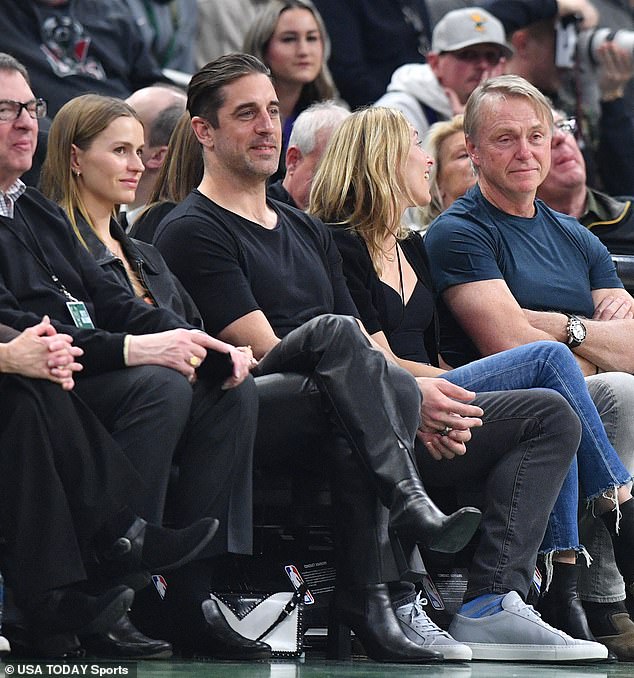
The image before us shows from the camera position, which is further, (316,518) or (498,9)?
(498,9)

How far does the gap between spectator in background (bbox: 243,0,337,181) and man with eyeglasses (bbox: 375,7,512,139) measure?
0.34 m

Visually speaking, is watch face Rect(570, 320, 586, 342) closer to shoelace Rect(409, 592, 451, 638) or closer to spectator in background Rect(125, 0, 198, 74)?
shoelace Rect(409, 592, 451, 638)

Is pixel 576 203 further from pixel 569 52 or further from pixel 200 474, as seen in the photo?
pixel 200 474

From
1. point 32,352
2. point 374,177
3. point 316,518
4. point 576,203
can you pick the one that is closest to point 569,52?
point 576,203

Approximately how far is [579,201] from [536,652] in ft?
7.79

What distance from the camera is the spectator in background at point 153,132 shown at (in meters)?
5.13

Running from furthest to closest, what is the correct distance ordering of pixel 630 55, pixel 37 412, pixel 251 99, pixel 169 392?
pixel 630 55 → pixel 251 99 → pixel 169 392 → pixel 37 412

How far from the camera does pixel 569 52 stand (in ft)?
22.9

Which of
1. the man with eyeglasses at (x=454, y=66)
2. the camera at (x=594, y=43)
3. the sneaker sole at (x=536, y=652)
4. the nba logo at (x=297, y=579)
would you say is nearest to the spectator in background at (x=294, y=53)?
the man with eyeglasses at (x=454, y=66)

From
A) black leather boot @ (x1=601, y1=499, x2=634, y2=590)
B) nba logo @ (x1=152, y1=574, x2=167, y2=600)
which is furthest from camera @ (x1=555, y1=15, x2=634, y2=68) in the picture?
nba logo @ (x1=152, y1=574, x2=167, y2=600)

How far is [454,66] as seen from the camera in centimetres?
639

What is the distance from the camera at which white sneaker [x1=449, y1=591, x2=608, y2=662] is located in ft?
12.1

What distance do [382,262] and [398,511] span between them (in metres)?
1.25

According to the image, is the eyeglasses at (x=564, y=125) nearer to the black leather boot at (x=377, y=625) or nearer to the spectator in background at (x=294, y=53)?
the spectator in background at (x=294, y=53)
